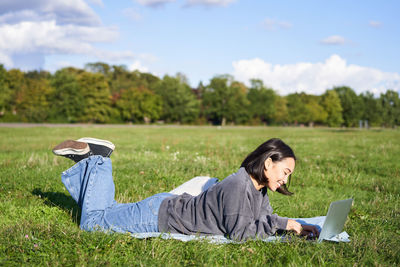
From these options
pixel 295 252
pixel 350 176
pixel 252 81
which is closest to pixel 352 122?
pixel 252 81

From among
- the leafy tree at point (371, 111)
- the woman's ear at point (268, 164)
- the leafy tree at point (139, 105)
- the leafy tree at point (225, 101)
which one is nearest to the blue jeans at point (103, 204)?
the woman's ear at point (268, 164)

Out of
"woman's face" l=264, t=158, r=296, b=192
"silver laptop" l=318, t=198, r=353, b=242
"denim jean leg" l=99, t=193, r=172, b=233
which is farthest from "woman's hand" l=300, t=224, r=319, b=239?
"denim jean leg" l=99, t=193, r=172, b=233

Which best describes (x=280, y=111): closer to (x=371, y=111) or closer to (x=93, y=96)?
(x=371, y=111)

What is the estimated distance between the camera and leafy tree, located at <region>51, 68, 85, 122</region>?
5731 cm

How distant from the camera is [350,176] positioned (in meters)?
8.22

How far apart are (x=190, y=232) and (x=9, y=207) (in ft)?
9.64

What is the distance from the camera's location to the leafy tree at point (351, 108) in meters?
84.9

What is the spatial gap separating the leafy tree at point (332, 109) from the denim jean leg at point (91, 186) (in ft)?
288

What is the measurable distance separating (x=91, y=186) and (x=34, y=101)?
59526mm

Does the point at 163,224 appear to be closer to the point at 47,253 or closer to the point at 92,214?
the point at 92,214

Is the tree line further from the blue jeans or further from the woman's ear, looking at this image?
the woman's ear

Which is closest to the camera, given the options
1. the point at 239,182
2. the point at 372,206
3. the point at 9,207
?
the point at 239,182

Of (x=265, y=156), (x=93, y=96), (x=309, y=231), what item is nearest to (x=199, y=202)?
(x=265, y=156)

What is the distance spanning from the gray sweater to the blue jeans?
6.3 inches
